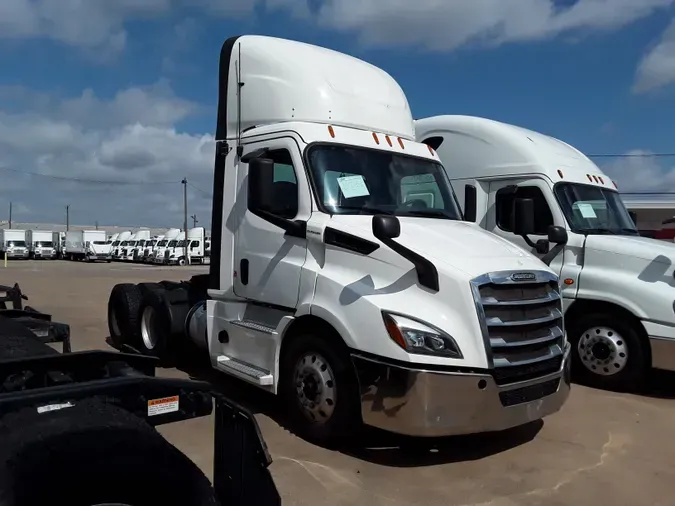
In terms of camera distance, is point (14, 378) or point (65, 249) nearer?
point (14, 378)

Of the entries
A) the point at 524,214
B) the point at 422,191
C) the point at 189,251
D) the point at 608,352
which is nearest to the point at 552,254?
the point at 524,214

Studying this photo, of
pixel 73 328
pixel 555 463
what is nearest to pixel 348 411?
pixel 555 463

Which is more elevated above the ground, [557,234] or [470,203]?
[470,203]

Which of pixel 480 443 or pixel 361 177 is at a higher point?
pixel 361 177

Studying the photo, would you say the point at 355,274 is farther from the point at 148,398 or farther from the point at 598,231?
the point at 598,231

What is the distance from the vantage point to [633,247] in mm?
7621

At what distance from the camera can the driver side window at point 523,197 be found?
8.52 meters

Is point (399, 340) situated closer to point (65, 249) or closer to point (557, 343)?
point (557, 343)

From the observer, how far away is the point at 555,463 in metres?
5.21

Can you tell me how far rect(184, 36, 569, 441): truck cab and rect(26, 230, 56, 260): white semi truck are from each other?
59.9m

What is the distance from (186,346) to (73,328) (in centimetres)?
466

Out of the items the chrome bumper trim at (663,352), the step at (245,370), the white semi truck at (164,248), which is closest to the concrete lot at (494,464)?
the step at (245,370)

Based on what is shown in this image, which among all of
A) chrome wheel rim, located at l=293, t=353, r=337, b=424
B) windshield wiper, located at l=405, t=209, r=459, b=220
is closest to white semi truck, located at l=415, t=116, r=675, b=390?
windshield wiper, located at l=405, t=209, r=459, b=220

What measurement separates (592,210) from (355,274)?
4.95 meters
